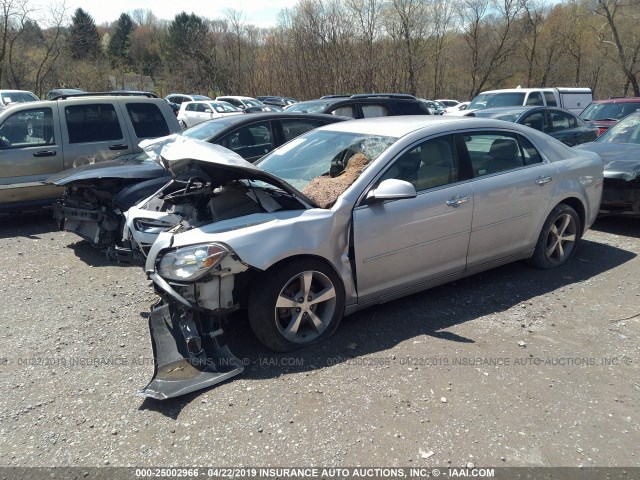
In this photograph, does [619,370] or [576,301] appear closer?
[619,370]

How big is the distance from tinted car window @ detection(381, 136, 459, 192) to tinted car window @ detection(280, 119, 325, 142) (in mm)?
3256

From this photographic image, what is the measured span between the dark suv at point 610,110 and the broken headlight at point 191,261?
1244cm

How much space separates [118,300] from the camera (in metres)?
4.71

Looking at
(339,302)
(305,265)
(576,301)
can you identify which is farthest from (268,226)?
(576,301)

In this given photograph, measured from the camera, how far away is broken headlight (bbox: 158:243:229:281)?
321 cm

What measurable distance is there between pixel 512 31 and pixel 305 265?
138 feet

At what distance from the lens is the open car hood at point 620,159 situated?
20.6 ft

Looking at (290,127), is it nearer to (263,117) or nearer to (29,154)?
(263,117)

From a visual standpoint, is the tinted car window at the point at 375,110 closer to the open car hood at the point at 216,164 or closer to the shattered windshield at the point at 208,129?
the shattered windshield at the point at 208,129

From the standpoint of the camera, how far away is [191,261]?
326 cm

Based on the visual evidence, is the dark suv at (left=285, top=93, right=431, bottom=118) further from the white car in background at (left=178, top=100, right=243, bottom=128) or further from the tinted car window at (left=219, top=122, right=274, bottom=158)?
the white car in background at (left=178, top=100, right=243, bottom=128)

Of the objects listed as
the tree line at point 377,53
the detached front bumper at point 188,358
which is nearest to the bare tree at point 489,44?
the tree line at point 377,53

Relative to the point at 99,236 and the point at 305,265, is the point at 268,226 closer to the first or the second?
the point at 305,265

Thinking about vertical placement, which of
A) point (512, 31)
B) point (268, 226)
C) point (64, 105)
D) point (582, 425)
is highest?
point (512, 31)
